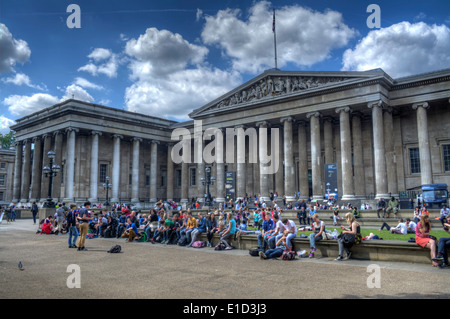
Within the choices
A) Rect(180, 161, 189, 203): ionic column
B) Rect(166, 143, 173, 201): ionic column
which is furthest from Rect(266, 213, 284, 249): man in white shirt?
Rect(166, 143, 173, 201): ionic column

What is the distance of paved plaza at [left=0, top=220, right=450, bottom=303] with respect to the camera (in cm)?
709

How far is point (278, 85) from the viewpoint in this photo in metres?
38.2

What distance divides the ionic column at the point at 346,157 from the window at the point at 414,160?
6.63 m

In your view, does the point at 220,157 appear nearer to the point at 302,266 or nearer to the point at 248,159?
the point at 248,159

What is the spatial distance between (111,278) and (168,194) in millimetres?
43106

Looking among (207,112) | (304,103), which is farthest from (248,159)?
(304,103)

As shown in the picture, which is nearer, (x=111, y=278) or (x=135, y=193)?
(x=111, y=278)

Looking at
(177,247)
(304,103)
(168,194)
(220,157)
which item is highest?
(304,103)

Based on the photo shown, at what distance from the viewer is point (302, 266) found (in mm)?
10438

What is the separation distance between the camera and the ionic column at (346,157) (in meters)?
32.7

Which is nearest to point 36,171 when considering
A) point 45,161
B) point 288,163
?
point 45,161

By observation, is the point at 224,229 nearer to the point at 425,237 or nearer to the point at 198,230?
the point at 198,230

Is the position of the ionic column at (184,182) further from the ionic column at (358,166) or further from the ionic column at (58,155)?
the ionic column at (358,166)

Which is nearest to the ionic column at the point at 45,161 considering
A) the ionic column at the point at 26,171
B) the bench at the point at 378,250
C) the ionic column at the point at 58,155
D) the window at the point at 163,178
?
the ionic column at the point at 58,155
